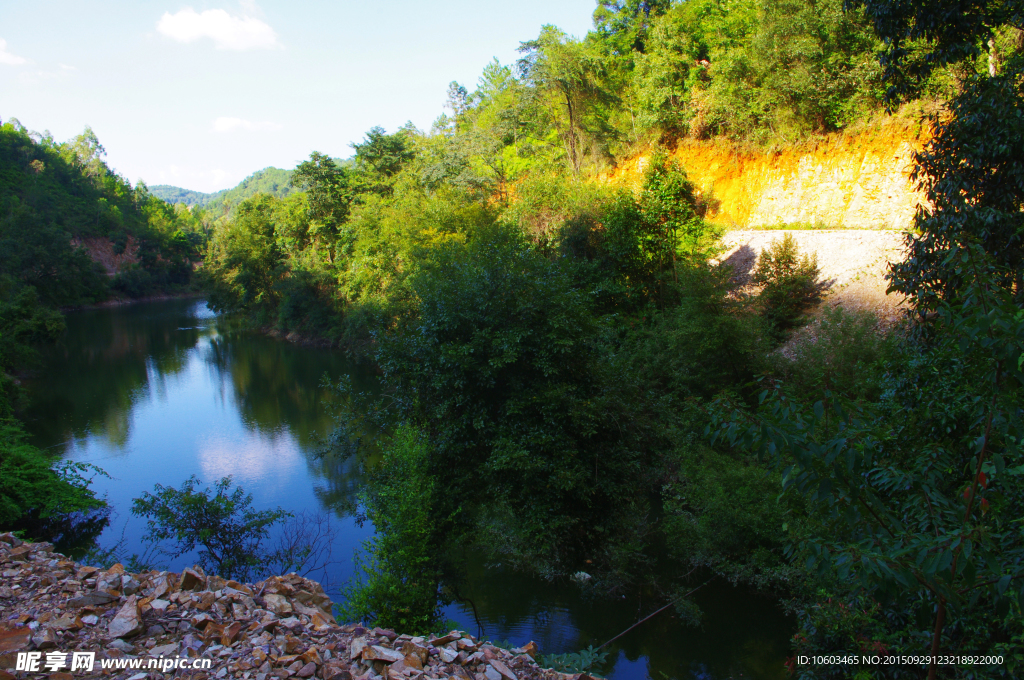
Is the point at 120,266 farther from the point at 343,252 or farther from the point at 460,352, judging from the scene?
Result: the point at 460,352

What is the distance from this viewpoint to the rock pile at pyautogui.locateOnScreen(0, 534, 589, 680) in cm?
530

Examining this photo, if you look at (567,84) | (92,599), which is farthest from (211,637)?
(567,84)

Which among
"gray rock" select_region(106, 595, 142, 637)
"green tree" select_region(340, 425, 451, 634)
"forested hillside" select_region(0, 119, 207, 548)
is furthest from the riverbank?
"gray rock" select_region(106, 595, 142, 637)

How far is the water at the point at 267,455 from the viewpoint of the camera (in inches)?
385

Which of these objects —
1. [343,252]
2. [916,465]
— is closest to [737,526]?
[916,465]

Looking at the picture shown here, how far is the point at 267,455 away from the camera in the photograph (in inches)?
757

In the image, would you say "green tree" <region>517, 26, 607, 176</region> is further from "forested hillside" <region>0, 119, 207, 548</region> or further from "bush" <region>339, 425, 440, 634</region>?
"forested hillside" <region>0, 119, 207, 548</region>

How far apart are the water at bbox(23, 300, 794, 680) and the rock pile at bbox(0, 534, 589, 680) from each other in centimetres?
409

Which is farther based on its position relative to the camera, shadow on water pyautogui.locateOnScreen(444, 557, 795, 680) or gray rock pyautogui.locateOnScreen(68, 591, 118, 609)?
shadow on water pyautogui.locateOnScreen(444, 557, 795, 680)

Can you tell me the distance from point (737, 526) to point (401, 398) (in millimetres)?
6954

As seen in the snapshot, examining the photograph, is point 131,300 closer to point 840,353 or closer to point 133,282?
point 133,282

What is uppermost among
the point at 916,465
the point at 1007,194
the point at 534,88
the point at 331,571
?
the point at 534,88

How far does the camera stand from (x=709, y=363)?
15.1 meters

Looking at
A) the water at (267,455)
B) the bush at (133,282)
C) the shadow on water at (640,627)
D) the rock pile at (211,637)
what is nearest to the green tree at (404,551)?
the shadow on water at (640,627)
